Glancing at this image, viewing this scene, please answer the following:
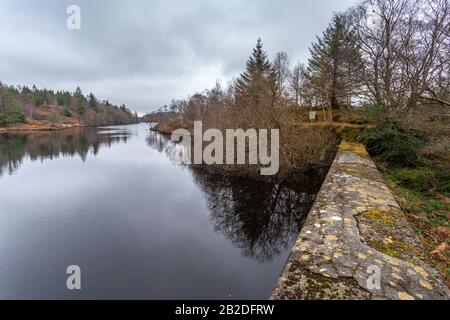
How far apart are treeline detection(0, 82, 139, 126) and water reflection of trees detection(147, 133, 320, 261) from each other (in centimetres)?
6490

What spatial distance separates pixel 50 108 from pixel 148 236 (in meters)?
88.4

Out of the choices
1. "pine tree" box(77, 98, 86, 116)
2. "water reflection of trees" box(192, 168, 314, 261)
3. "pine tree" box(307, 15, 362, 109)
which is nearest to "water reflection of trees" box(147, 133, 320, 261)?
"water reflection of trees" box(192, 168, 314, 261)

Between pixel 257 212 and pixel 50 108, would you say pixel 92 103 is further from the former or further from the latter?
pixel 257 212

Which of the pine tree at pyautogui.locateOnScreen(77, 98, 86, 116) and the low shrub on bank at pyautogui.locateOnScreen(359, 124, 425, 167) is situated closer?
the low shrub on bank at pyautogui.locateOnScreen(359, 124, 425, 167)

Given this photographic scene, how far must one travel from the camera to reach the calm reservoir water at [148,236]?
4758 mm

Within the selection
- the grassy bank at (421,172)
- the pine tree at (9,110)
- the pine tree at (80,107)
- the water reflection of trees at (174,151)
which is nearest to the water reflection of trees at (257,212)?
the grassy bank at (421,172)

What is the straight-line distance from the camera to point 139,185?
1187 centimetres

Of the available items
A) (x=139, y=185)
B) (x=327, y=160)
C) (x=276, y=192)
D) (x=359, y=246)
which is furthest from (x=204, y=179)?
(x=359, y=246)

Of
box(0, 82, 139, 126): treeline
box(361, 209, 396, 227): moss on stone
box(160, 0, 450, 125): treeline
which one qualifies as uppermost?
box(0, 82, 139, 126): treeline

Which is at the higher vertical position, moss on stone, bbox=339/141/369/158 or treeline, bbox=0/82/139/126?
treeline, bbox=0/82/139/126

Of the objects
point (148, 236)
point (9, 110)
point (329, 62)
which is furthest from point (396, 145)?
point (9, 110)

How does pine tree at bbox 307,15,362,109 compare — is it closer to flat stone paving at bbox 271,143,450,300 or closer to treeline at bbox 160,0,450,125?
treeline at bbox 160,0,450,125

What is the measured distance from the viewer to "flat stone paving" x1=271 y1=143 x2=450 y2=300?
5.79ft
